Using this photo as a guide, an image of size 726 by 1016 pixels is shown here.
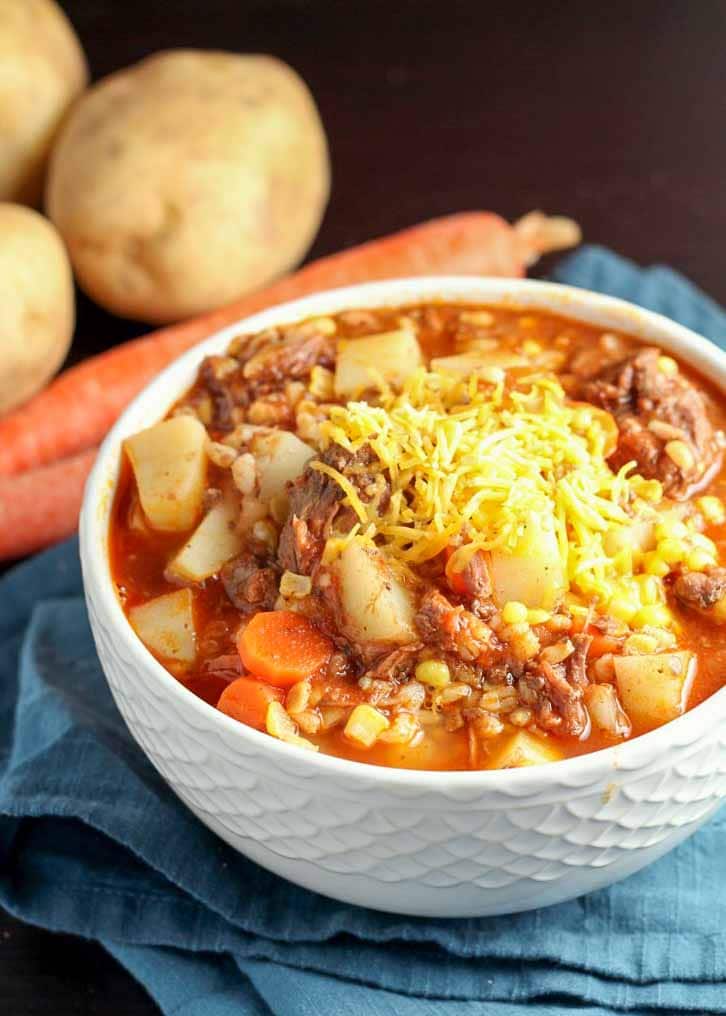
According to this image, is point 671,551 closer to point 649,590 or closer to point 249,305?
point 649,590

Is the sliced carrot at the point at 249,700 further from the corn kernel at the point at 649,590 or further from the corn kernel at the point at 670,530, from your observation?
the corn kernel at the point at 670,530

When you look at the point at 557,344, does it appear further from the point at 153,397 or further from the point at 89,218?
the point at 89,218

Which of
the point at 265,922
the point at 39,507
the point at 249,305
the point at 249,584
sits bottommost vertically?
the point at 39,507

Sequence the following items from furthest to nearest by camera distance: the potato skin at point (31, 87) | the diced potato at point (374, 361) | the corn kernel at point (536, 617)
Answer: the potato skin at point (31, 87) < the diced potato at point (374, 361) < the corn kernel at point (536, 617)

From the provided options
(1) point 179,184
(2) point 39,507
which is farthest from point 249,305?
(2) point 39,507

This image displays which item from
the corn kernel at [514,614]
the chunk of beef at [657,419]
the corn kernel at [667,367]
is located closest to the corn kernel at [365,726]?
the corn kernel at [514,614]

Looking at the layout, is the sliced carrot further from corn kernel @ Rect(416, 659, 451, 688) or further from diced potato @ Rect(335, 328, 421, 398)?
diced potato @ Rect(335, 328, 421, 398)
